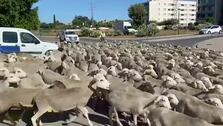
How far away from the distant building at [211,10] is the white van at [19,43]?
4400 inches

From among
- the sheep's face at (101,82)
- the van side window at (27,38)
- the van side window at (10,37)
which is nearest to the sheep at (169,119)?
the sheep's face at (101,82)

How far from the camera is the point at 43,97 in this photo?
10344mm

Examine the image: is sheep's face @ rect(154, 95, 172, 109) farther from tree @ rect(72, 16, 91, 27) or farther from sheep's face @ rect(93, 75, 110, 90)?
tree @ rect(72, 16, 91, 27)

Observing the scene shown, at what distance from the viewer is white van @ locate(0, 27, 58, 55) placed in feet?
76.1

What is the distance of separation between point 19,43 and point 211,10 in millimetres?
135566

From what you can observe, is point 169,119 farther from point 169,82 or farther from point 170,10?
point 170,10

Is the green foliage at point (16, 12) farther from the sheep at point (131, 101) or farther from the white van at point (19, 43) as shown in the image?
the sheep at point (131, 101)

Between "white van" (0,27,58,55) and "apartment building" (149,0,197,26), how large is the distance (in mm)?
151588

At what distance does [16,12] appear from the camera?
37688 millimetres

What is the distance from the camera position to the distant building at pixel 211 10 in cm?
13604

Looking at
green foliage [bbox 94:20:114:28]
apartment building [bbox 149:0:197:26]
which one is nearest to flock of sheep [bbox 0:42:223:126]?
green foliage [bbox 94:20:114:28]

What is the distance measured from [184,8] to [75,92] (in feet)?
590

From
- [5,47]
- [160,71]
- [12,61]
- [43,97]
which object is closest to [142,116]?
[43,97]

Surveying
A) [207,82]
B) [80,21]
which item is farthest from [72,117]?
[80,21]
